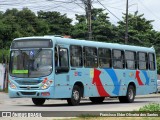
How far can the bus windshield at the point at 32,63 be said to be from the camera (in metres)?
20.8

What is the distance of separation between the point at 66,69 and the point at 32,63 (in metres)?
1.55

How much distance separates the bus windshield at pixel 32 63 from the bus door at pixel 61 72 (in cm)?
38

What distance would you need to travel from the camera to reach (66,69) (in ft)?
70.3

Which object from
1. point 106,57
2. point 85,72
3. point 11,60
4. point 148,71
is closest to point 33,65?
point 11,60

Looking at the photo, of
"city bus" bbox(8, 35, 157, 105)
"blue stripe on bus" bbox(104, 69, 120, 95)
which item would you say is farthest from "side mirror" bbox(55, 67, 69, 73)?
"blue stripe on bus" bbox(104, 69, 120, 95)

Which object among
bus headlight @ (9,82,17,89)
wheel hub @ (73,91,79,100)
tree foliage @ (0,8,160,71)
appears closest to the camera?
bus headlight @ (9,82,17,89)

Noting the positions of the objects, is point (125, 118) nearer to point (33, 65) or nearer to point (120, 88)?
point (33, 65)

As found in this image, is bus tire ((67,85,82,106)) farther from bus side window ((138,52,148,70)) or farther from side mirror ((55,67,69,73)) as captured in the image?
bus side window ((138,52,148,70))

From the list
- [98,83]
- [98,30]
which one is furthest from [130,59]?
[98,30]

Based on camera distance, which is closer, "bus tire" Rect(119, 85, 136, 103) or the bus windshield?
the bus windshield

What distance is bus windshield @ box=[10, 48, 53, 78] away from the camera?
20781 mm

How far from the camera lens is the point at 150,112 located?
1473 cm

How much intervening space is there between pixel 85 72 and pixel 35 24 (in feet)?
146

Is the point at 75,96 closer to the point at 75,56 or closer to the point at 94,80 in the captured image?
the point at 75,56
